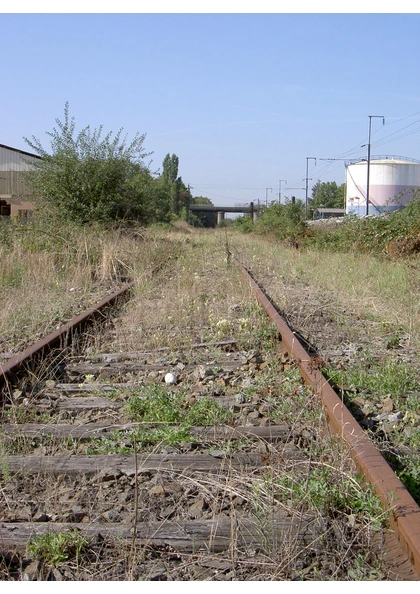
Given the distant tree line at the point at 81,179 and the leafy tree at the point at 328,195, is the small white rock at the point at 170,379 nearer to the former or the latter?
the distant tree line at the point at 81,179

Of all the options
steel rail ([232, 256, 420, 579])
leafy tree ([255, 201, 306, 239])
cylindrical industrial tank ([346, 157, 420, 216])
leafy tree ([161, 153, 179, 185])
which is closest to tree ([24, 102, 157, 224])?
leafy tree ([255, 201, 306, 239])

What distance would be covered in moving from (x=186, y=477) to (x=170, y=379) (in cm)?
198

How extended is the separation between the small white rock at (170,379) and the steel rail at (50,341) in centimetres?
119

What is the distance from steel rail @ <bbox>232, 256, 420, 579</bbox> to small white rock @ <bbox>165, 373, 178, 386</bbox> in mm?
1075

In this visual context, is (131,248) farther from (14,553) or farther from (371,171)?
(371,171)

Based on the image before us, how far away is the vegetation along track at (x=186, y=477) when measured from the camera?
2449mm

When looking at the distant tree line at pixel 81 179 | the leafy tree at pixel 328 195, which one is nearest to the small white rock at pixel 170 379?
the distant tree line at pixel 81 179

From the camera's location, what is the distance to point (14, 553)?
8.21ft

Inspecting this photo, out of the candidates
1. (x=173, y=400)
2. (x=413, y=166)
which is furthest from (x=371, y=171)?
(x=173, y=400)

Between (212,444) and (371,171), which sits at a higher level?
(371,171)

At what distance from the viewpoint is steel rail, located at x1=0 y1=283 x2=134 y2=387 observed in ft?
16.4

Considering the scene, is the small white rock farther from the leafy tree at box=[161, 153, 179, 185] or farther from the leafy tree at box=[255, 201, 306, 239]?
the leafy tree at box=[161, 153, 179, 185]

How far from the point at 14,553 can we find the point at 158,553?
1.89 ft
